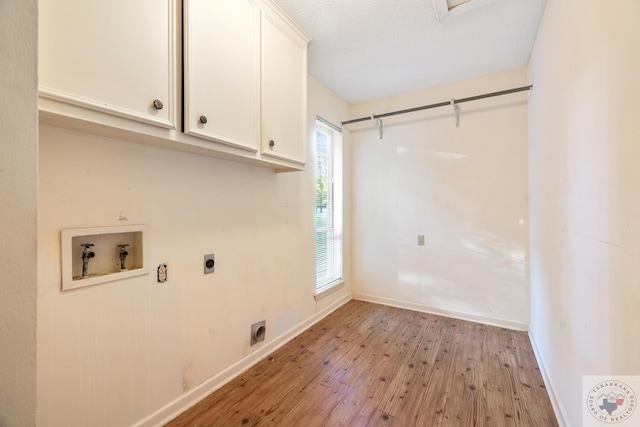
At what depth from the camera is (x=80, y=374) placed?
3.75 ft

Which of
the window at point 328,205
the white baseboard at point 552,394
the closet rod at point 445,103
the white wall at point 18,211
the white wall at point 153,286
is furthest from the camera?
the window at point 328,205

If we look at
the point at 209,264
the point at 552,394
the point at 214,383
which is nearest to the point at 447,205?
the point at 552,394

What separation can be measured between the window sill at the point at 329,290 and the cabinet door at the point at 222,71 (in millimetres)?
1708

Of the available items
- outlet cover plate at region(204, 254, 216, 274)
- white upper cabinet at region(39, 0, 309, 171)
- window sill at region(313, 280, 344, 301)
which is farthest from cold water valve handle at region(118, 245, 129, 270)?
window sill at region(313, 280, 344, 301)

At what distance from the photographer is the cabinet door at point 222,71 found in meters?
1.24

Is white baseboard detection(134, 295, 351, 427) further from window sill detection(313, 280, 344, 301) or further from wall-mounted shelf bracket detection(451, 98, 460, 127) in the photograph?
wall-mounted shelf bracket detection(451, 98, 460, 127)

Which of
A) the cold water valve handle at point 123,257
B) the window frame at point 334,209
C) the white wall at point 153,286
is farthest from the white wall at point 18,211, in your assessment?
the window frame at point 334,209

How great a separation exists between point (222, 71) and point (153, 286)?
120 centimetres

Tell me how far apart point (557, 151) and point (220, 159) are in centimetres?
202

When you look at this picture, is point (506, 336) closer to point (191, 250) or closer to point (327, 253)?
point (327, 253)

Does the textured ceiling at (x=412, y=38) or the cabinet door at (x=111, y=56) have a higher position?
the textured ceiling at (x=412, y=38)

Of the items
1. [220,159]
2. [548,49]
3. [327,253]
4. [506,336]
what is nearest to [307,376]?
[327,253]

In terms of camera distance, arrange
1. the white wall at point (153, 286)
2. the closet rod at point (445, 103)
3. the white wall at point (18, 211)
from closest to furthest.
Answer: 1. the white wall at point (18, 211)
2. the white wall at point (153, 286)
3. the closet rod at point (445, 103)

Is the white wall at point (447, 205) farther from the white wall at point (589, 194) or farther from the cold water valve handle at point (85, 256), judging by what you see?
the cold water valve handle at point (85, 256)
